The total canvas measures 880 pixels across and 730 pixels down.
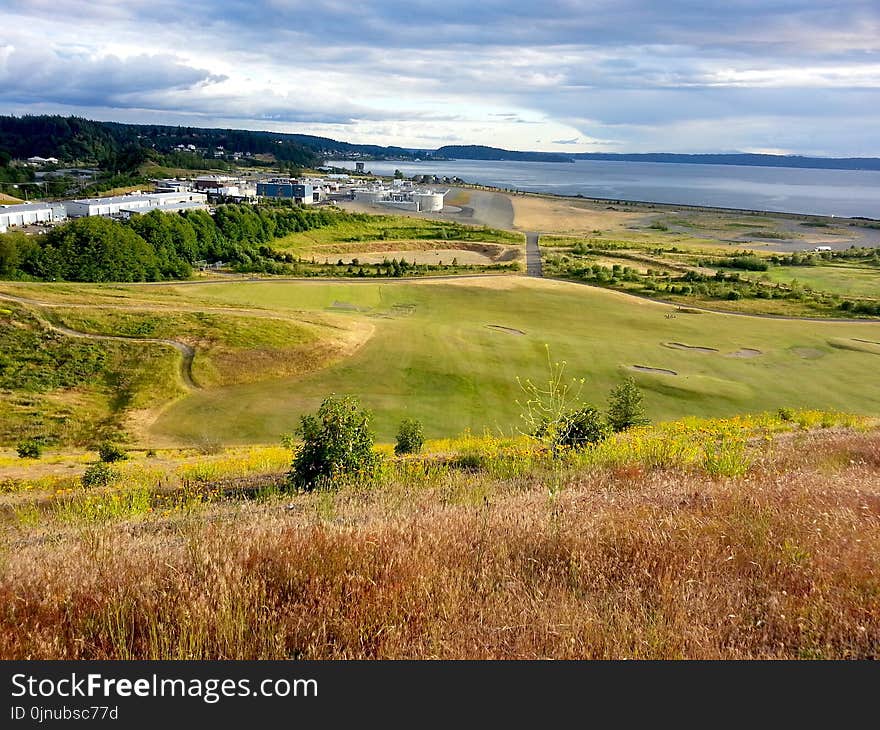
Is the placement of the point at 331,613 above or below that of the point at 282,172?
below

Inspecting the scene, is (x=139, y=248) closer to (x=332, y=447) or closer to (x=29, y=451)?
(x=29, y=451)

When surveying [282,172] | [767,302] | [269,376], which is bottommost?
[269,376]

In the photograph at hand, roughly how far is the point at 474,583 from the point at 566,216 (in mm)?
142805

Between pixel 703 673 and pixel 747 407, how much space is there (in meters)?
29.8

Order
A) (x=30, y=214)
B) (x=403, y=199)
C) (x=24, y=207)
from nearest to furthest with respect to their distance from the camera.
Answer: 1. (x=30, y=214)
2. (x=24, y=207)
3. (x=403, y=199)

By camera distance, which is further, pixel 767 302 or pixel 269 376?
pixel 767 302

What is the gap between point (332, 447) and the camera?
12.2 m

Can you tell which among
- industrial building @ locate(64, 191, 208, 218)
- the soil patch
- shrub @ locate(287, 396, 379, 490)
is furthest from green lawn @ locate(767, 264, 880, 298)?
industrial building @ locate(64, 191, 208, 218)

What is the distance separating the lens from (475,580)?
424 centimetres

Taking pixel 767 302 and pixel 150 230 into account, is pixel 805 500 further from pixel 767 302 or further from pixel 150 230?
pixel 150 230

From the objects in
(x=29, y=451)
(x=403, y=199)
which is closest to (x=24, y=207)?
(x=403, y=199)

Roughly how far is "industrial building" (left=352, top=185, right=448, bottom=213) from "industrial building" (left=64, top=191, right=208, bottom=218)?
148 feet

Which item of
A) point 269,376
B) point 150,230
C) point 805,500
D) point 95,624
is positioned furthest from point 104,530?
point 150,230

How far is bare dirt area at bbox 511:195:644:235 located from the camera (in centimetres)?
12525
